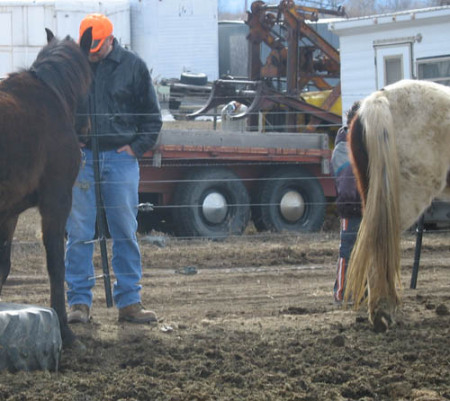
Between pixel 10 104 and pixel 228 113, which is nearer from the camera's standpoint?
pixel 10 104

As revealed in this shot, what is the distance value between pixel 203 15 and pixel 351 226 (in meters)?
22.3

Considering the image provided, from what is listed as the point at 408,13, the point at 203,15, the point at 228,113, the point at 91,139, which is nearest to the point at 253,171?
the point at 228,113

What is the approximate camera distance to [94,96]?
6066 millimetres

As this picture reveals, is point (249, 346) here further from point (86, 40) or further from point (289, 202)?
point (289, 202)

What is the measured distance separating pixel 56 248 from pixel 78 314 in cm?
96

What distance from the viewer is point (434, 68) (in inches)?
543

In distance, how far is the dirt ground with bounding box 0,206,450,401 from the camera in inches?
163

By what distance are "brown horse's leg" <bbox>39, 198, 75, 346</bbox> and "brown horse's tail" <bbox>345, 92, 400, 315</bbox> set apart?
1905 millimetres

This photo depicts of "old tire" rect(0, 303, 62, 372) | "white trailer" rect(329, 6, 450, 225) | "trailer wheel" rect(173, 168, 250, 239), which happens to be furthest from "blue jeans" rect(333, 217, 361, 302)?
"white trailer" rect(329, 6, 450, 225)

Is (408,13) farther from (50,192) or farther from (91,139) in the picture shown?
(50,192)

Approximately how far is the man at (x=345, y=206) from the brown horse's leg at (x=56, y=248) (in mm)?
2659

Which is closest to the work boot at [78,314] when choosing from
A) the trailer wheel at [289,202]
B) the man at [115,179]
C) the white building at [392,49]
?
the man at [115,179]

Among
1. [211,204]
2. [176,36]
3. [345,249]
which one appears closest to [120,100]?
[345,249]

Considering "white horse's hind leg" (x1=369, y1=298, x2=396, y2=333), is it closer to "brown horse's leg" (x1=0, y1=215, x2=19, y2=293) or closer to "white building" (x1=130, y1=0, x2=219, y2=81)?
→ "brown horse's leg" (x1=0, y1=215, x2=19, y2=293)
